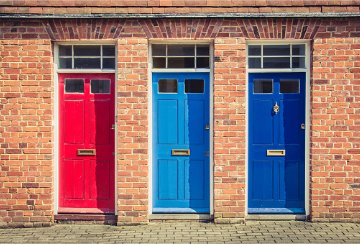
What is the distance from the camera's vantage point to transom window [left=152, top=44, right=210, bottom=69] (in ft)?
25.4

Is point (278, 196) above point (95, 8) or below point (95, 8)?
below

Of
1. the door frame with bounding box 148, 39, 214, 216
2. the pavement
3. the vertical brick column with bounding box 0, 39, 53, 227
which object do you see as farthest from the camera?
the door frame with bounding box 148, 39, 214, 216

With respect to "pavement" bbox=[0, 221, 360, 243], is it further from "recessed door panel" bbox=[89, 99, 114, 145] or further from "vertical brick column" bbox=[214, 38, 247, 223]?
"recessed door panel" bbox=[89, 99, 114, 145]

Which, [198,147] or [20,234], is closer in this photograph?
[20,234]

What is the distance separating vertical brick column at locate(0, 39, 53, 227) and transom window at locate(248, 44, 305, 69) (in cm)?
346

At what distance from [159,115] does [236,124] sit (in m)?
1.32

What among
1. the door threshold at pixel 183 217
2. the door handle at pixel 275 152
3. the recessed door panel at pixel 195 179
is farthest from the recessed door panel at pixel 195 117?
the door threshold at pixel 183 217

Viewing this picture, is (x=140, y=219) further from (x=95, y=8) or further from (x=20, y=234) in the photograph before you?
(x=95, y=8)

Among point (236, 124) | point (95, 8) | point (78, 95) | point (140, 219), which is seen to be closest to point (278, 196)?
point (236, 124)

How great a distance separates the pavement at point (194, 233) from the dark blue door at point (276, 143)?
1.44 feet

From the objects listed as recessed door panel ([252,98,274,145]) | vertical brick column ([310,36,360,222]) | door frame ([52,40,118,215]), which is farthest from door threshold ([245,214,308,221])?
door frame ([52,40,118,215])

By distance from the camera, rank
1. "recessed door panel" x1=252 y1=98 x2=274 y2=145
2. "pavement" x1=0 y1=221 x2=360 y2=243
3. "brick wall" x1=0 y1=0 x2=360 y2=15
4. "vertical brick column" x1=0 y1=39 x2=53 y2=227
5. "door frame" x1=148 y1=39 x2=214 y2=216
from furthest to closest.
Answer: "recessed door panel" x1=252 y1=98 x2=274 y2=145
"door frame" x1=148 y1=39 x2=214 y2=216
"vertical brick column" x1=0 y1=39 x2=53 y2=227
"brick wall" x1=0 y1=0 x2=360 y2=15
"pavement" x1=0 y1=221 x2=360 y2=243

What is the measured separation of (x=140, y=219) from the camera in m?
7.50

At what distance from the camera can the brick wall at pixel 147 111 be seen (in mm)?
7461
